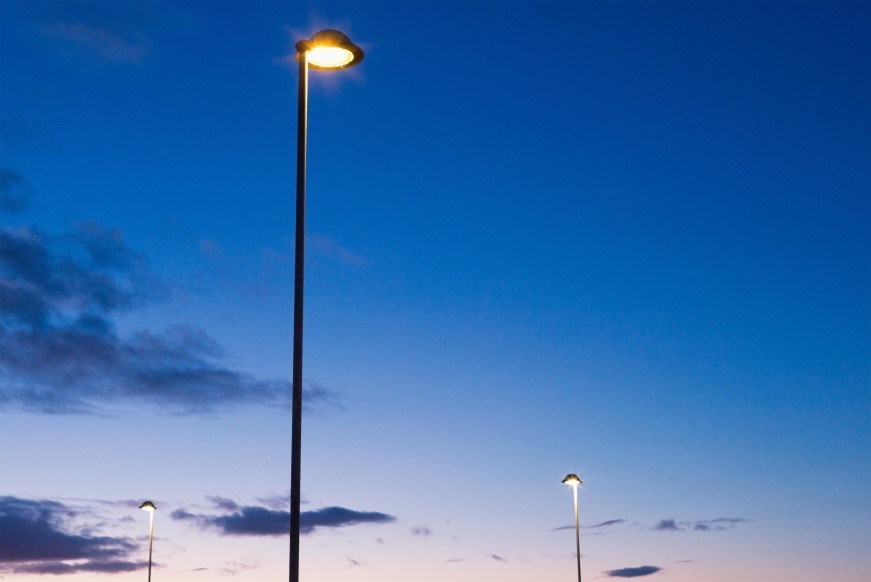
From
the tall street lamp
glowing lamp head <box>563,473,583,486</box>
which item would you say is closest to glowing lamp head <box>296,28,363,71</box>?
the tall street lamp

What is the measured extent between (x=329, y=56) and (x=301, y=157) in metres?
1.29

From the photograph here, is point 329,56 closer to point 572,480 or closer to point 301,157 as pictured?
point 301,157

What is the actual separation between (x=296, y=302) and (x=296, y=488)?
7.01 feet

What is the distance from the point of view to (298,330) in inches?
482

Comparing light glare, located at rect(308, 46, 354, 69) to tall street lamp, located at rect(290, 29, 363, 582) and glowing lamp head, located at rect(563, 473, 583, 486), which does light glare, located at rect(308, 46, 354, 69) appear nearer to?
tall street lamp, located at rect(290, 29, 363, 582)

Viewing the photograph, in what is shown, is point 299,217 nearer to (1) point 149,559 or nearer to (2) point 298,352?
(2) point 298,352

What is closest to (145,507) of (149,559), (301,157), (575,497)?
(149,559)

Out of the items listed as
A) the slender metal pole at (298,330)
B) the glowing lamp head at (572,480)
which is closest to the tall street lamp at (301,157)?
the slender metal pole at (298,330)

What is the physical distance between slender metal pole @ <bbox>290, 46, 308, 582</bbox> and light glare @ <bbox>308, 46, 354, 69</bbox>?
0.38ft

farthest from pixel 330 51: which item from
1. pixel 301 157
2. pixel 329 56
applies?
pixel 301 157

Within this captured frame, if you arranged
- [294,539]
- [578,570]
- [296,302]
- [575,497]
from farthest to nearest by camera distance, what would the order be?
1. [575,497]
2. [578,570]
3. [296,302]
4. [294,539]

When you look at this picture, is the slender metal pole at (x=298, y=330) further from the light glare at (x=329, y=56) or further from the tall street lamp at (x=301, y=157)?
the light glare at (x=329, y=56)

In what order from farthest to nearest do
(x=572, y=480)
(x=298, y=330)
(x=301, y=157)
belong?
(x=572, y=480), (x=301, y=157), (x=298, y=330)

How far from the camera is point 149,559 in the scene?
5247 centimetres
